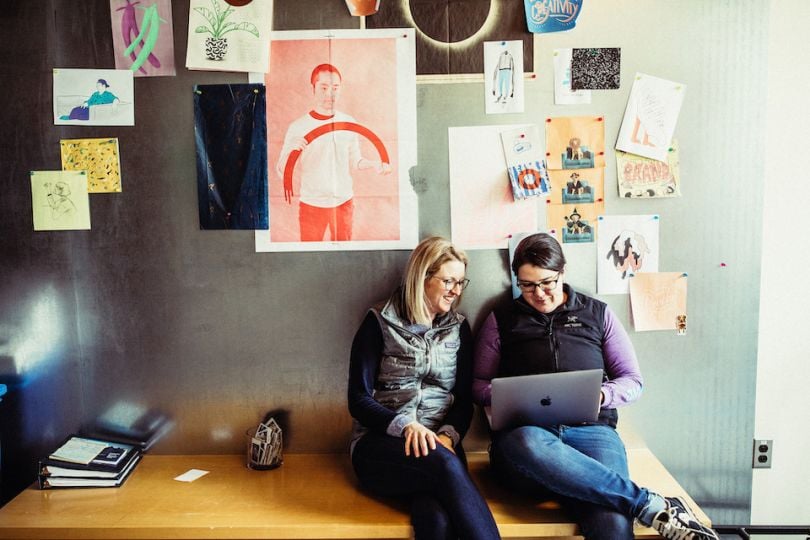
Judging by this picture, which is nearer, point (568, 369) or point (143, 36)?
point (568, 369)

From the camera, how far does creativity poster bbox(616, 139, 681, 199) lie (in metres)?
2.05

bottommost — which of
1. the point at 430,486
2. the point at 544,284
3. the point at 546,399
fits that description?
the point at 430,486

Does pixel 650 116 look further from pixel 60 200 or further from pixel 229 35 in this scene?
pixel 60 200

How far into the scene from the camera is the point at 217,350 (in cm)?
215

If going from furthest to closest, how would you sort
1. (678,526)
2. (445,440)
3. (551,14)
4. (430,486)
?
(551,14) < (445,440) < (430,486) < (678,526)

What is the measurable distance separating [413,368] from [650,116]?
1210mm

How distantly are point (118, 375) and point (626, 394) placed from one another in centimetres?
183

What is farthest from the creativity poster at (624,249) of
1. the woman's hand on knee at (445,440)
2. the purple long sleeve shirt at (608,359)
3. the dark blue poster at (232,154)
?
the dark blue poster at (232,154)

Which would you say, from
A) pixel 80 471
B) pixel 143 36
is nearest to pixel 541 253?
pixel 143 36

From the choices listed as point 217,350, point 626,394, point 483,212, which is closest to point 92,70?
point 217,350

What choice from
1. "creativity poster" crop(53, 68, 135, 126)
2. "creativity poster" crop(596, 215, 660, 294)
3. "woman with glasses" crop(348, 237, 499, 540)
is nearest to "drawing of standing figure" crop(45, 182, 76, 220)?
"creativity poster" crop(53, 68, 135, 126)

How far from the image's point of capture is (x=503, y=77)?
203 cm

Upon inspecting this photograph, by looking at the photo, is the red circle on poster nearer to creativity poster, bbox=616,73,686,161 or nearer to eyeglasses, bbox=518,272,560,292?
eyeglasses, bbox=518,272,560,292

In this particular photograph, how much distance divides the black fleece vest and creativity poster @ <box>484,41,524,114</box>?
68 cm
